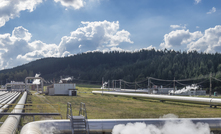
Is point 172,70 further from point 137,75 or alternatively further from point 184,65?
point 137,75

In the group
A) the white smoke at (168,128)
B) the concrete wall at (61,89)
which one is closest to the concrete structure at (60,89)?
the concrete wall at (61,89)

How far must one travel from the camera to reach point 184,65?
140 m

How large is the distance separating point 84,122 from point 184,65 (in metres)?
134

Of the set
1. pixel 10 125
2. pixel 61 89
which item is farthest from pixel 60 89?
pixel 10 125

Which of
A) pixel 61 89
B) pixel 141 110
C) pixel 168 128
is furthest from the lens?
pixel 61 89

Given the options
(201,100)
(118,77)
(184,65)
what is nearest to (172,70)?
(184,65)

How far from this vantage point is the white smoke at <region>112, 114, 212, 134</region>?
46.6ft

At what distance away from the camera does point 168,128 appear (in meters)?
14.7

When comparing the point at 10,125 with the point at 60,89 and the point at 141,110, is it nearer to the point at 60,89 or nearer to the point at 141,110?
the point at 141,110

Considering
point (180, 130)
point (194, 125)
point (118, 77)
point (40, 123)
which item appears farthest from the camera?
point (118, 77)

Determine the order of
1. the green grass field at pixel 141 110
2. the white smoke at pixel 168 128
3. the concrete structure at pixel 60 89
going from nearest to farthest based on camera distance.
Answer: the white smoke at pixel 168 128 → the green grass field at pixel 141 110 → the concrete structure at pixel 60 89

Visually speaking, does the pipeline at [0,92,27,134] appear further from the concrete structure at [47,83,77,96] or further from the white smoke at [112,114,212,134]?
the concrete structure at [47,83,77,96]

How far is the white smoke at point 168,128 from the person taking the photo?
14211 millimetres

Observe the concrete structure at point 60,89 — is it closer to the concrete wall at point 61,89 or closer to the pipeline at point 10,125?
the concrete wall at point 61,89
